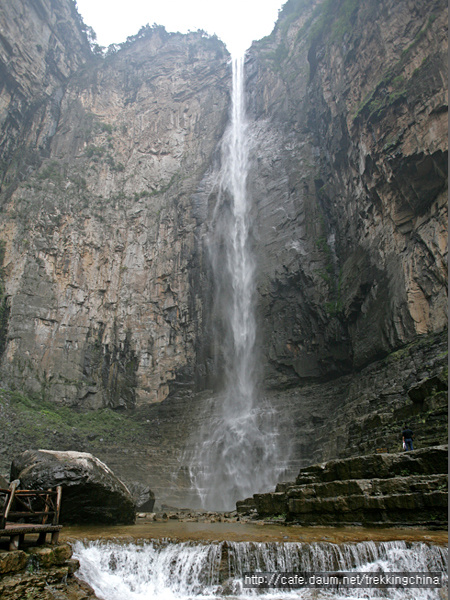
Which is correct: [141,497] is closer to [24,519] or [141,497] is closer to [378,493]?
[24,519]

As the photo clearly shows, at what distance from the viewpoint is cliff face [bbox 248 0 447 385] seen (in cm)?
1625

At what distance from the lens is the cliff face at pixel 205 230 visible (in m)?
16.7

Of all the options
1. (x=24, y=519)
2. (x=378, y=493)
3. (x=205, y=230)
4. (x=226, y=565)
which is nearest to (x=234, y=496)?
(x=378, y=493)

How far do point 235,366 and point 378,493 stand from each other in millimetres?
18376

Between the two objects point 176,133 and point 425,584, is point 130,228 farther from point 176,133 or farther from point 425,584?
point 425,584

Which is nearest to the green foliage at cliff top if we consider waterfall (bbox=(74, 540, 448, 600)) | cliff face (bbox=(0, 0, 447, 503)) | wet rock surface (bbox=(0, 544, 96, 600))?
Result: cliff face (bbox=(0, 0, 447, 503))

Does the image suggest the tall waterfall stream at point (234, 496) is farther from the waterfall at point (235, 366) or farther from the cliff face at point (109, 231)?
the cliff face at point (109, 231)

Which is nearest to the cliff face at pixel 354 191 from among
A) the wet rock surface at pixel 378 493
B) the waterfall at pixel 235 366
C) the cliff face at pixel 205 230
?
the cliff face at pixel 205 230

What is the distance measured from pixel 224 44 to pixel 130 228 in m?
27.4

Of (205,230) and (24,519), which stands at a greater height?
(205,230)

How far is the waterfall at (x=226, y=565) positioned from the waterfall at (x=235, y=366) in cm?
1315

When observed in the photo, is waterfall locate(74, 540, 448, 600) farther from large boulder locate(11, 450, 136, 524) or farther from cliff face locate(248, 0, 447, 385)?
cliff face locate(248, 0, 447, 385)

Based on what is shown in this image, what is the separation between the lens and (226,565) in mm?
6473

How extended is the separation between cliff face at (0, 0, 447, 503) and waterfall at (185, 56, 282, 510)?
0.91m
